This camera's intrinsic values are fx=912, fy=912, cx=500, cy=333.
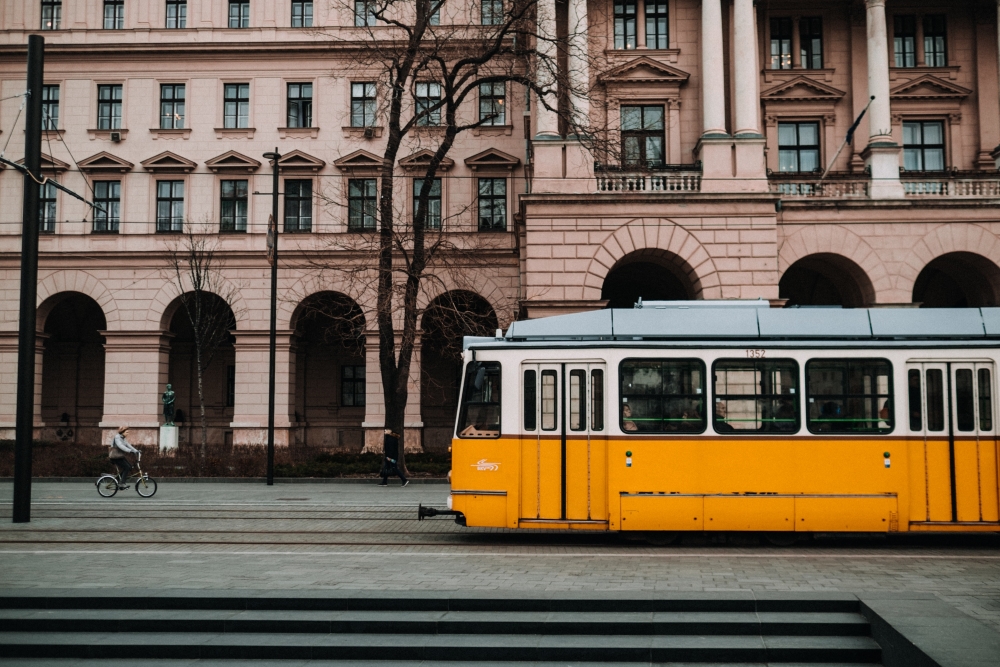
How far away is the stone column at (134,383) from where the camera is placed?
123 feet

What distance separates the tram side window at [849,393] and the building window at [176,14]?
34297 millimetres

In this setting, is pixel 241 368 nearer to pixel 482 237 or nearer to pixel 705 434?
pixel 482 237

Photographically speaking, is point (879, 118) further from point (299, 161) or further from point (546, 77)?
point (299, 161)

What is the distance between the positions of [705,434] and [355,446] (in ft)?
94.3

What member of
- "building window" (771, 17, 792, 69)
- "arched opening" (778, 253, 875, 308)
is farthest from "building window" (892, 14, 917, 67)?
"arched opening" (778, 253, 875, 308)

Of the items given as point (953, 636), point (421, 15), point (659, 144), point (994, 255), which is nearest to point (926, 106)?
point (994, 255)

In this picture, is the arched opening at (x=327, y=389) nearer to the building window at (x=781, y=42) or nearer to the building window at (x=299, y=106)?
the building window at (x=299, y=106)

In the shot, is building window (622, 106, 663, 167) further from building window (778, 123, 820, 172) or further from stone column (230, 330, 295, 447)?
stone column (230, 330, 295, 447)

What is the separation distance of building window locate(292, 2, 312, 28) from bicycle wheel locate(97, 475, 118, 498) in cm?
2366

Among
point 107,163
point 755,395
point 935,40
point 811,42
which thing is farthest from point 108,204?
point 935,40

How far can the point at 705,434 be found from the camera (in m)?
13.3

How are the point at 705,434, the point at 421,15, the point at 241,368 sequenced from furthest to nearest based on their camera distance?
1. the point at 241,368
2. the point at 421,15
3. the point at 705,434

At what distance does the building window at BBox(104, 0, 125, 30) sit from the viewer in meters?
39.1

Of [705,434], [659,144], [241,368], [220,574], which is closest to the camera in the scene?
[220,574]
